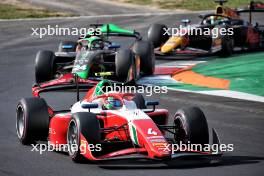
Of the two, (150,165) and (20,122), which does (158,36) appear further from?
(150,165)

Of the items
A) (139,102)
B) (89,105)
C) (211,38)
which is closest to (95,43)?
(211,38)

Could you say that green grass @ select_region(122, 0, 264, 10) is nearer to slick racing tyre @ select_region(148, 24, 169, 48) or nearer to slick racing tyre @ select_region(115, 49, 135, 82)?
slick racing tyre @ select_region(148, 24, 169, 48)

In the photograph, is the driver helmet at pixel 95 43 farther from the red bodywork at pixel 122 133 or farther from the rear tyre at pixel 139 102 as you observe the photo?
the rear tyre at pixel 139 102

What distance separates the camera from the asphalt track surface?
44.7 feet

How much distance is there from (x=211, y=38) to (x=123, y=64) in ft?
21.6

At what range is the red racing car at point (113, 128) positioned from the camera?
13.7 metres

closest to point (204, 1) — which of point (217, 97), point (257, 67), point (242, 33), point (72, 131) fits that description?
point (242, 33)

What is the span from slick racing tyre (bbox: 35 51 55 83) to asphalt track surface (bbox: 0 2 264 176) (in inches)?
20.3

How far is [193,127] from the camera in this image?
14.3 metres

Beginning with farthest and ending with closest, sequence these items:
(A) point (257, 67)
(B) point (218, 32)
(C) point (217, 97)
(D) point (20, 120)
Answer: (B) point (218, 32), (A) point (257, 67), (C) point (217, 97), (D) point (20, 120)

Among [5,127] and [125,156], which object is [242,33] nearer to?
[5,127]

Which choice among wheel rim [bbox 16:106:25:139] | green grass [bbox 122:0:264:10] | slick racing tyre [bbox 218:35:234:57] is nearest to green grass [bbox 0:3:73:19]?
green grass [bbox 122:0:264:10]

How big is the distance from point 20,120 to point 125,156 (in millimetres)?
2633

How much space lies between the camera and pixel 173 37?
2841 cm
